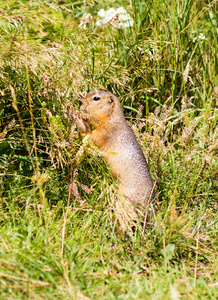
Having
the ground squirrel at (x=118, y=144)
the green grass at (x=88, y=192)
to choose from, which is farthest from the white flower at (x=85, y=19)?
the ground squirrel at (x=118, y=144)

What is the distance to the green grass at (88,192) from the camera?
6.65 feet

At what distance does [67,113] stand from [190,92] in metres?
2.15

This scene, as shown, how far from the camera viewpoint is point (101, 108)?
3264 millimetres

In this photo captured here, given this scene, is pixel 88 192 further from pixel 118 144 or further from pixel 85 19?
pixel 85 19

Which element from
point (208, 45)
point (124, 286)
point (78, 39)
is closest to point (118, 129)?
point (78, 39)

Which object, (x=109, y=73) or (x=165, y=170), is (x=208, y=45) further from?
(x=165, y=170)

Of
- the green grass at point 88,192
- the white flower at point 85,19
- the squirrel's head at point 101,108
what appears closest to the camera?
the green grass at point 88,192

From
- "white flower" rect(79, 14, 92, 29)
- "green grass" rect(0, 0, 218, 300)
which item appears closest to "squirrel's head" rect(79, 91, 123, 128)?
"green grass" rect(0, 0, 218, 300)

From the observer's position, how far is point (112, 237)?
7.93ft

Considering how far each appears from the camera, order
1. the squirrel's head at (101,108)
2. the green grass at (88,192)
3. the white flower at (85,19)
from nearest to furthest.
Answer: the green grass at (88,192), the white flower at (85,19), the squirrel's head at (101,108)

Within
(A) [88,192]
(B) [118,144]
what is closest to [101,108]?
(B) [118,144]

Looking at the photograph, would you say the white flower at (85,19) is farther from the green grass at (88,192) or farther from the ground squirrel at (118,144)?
the ground squirrel at (118,144)

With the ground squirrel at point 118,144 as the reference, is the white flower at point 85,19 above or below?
above

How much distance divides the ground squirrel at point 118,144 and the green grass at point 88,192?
127 millimetres
